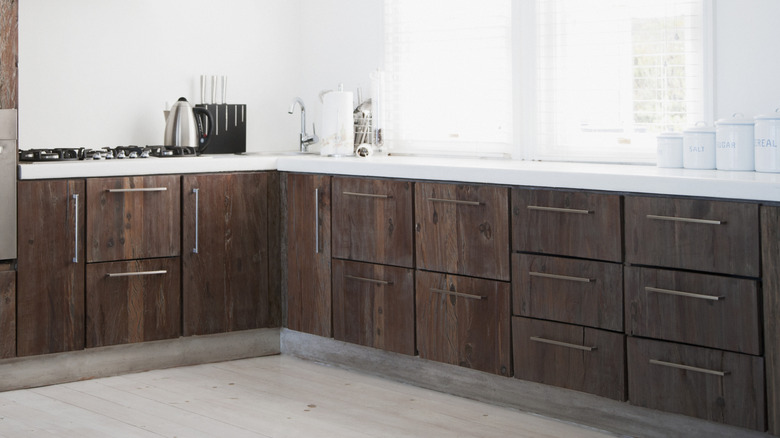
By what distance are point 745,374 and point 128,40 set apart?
2.99 meters

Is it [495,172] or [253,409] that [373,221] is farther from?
[253,409]

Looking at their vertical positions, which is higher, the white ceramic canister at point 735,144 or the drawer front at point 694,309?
the white ceramic canister at point 735,144

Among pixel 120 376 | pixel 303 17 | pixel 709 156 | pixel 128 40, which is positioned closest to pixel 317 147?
pixel 303 17

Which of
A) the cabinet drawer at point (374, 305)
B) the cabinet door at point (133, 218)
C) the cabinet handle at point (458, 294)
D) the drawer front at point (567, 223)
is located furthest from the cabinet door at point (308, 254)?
the drawer front at point (567, 223)

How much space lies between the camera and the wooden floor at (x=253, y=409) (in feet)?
9.55

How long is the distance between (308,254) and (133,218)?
72 centimetres

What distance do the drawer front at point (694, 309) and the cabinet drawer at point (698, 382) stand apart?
0.11 ft

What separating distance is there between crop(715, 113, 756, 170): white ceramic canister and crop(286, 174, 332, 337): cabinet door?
1.51 metres

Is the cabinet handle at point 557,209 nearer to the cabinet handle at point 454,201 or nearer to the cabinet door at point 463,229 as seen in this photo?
the cabinet door at point 463,229

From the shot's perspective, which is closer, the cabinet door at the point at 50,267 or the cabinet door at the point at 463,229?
the cabinet door at the point at 463,229

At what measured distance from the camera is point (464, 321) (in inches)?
126

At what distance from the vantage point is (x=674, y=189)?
2584 mm

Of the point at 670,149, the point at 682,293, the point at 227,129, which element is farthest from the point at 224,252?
the point at 682,293

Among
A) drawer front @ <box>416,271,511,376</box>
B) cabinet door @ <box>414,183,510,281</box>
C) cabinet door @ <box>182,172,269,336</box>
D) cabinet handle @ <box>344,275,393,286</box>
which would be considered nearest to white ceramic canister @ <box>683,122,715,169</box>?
cabinet door @ <box>414,183,510,281</box>
